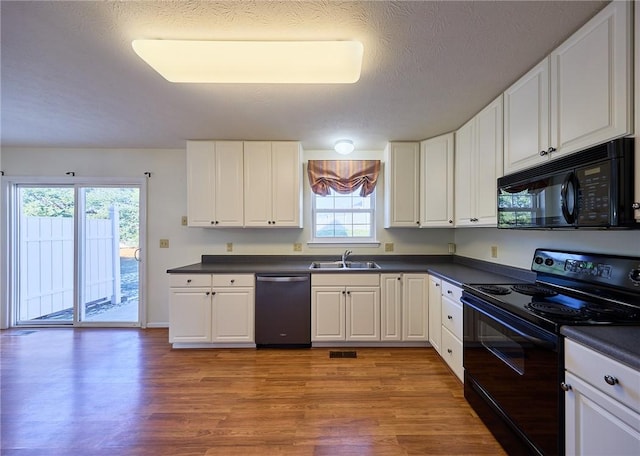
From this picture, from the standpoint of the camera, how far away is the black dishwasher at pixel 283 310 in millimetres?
2783

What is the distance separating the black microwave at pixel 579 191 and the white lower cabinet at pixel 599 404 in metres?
0.61

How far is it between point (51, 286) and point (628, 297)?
5.52m

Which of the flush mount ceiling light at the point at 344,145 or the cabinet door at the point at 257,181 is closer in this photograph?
the flush mount ceiling light at the point at 344,145

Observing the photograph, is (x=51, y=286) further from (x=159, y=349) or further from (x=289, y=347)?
(x=289, y=347)

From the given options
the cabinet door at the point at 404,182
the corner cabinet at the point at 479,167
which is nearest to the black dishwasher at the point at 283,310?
the cabinet door at the point at 404,182

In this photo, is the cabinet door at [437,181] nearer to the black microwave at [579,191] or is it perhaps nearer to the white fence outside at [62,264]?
the black microwave at [579,191]

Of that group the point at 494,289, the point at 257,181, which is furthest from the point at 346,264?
the point at 494,289

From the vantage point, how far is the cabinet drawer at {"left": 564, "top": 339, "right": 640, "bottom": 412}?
874mm

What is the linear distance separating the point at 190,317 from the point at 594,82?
11.3 feet

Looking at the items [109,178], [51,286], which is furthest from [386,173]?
[51,286]

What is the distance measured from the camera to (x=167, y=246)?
344 cm

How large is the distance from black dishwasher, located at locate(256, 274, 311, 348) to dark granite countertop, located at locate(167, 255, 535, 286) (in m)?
0.12

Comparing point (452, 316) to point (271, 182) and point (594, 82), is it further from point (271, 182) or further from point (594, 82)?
point (271, 182)

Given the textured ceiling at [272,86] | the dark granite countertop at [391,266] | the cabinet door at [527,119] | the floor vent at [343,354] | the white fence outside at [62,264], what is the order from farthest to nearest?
the white fence outside at [62,264]
the floor vent at [343,354]
the dark granite countertop at [391,266]
the cabinet door at [527,119]
the textured ceiling at [272,86]
